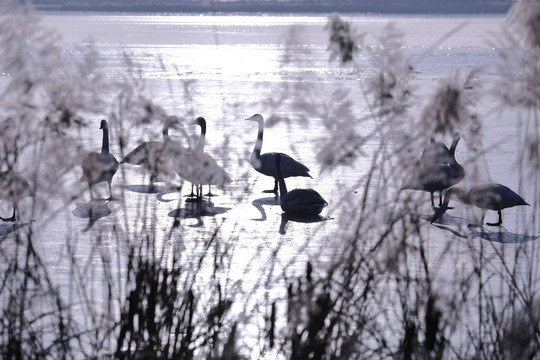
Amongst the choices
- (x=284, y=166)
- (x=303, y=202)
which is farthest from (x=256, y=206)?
(x=303, y=202)

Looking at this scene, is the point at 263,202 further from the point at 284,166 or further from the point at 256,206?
the point at 284,166

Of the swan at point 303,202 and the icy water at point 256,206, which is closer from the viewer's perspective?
the icy water at point 256,206

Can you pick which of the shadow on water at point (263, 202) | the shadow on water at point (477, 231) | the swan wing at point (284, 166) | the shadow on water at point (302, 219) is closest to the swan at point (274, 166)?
the swan wing at point (284, 166)

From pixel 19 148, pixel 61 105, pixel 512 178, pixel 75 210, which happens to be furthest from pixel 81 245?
pixel 512 178

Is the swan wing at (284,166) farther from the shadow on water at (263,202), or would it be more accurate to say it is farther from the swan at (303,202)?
the swan at (303,202)

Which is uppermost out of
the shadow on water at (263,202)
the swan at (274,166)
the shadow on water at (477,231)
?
the swan at (274,166)

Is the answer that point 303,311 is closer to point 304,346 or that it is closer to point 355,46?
point 304,346

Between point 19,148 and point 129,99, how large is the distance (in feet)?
1.26

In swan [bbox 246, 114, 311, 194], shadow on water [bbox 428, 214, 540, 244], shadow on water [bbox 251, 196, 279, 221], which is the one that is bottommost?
shadow on water [bbox 428, 214, 540, 244]

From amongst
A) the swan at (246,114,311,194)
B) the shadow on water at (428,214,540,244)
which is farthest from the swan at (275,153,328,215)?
the swan at (246,114,311,194)

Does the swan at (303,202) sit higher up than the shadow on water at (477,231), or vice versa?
the swan at (303,202)

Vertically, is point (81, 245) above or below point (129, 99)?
below

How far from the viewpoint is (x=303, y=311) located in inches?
89.0

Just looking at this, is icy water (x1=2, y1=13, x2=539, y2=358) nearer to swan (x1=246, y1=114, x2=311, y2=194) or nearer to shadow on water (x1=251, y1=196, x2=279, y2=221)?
shadow on water (x1=251, y1=196, x2=279, y2=221)
